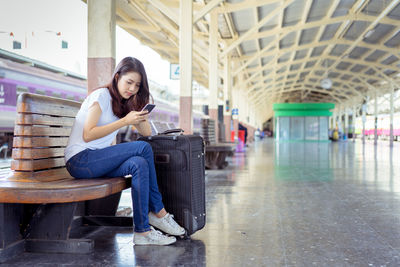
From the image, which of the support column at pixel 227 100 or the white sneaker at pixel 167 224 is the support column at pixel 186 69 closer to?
the white sneaker at pixel 167 224

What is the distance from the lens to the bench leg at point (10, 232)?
7.43 feet

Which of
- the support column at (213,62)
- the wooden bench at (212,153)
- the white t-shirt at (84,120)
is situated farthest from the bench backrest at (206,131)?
the white t-shirt at (84,120)

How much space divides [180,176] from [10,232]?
108 cm

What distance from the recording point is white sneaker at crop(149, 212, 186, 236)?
265 centimetres

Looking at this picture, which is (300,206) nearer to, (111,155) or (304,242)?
(304,242)

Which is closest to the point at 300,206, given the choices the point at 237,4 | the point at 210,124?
the point at 210,124

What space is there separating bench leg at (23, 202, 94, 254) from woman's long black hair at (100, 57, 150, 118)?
669 mm

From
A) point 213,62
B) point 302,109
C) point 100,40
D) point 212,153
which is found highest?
point 302,109

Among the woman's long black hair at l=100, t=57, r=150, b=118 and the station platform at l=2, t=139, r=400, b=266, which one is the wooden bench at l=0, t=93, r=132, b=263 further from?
the woman's long black hair at l=100, t=57, r=150, b=118

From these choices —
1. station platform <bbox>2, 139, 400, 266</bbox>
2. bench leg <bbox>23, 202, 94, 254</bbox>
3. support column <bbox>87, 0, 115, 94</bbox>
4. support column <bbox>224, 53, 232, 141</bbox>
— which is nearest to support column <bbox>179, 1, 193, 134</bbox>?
station platform <bbox>2, 139, 400, 266</bbox>

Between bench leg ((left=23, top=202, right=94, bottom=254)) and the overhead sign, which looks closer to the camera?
bench leg ((left=23, top=202, right=94, bottom=254))

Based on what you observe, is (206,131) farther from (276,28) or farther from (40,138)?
(276,28)

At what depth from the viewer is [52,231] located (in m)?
2.44

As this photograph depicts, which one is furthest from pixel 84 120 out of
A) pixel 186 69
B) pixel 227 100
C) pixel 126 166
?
pixel 227 100
